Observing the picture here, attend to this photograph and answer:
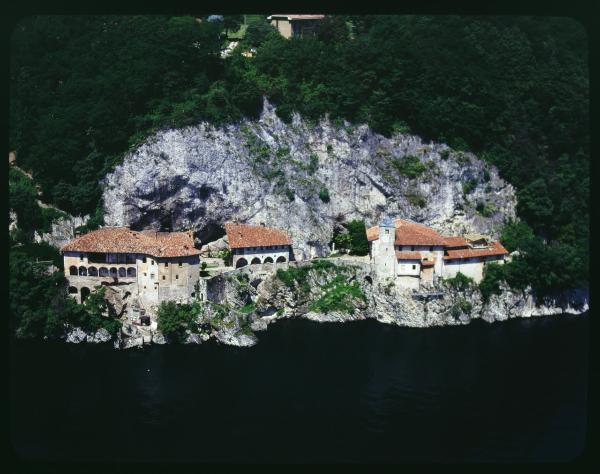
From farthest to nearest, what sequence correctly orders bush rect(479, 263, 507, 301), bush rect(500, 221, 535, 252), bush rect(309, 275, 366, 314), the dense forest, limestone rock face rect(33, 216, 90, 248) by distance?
bush rect(500, 221, 535, 252)
the dense forest
bush rect(479, 263, 507, 301)
limestone rock face rect(33, 216, 90, 248)
bush rect(309, 275, 366, 314)

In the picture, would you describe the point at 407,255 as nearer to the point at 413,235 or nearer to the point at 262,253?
the point at 413,235

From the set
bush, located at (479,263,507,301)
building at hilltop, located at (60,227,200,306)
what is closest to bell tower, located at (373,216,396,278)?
bush, located at (479,263,507,301)

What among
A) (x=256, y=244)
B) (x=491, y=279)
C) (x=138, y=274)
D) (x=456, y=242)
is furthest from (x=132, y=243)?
(x=491, y=279)

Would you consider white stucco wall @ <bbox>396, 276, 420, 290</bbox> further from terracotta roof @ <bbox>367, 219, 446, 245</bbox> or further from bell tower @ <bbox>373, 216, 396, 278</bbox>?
terracotta roof @ <bbox>367, 219, 446, 245</bbox>

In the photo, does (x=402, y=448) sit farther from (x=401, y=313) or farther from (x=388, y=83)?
(x=388, y=83)

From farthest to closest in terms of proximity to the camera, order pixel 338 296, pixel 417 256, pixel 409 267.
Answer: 1. pixel 409 267
2. pixel 417 256
3. pixel 338 296

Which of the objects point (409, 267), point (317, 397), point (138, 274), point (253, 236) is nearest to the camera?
point (317, 397)

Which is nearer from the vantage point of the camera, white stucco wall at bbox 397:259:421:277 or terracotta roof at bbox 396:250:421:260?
terracotta roof at bbox 396:250:421:260

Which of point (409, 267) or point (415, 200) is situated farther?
point (415, 200)
